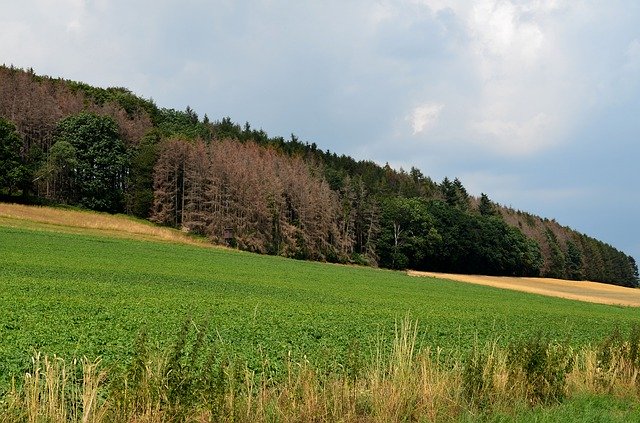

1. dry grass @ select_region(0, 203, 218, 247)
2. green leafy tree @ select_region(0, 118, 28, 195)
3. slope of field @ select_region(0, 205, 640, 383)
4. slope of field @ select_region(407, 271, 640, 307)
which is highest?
green leafy tree @ select_region(0, 118, 28, 195)

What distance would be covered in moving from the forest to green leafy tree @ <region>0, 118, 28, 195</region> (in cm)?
14

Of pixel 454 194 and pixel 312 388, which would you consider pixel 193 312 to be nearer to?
pixel 312 388

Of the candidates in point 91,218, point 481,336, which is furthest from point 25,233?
point 481,336

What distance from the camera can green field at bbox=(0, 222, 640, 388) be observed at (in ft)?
39.6

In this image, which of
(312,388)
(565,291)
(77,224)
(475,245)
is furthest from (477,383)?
(475,245)

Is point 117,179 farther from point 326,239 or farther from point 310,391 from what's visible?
point 310,391

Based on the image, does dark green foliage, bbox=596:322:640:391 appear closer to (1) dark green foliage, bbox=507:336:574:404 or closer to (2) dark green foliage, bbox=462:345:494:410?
(1) dark green foliage, bbox=507:336:574:404

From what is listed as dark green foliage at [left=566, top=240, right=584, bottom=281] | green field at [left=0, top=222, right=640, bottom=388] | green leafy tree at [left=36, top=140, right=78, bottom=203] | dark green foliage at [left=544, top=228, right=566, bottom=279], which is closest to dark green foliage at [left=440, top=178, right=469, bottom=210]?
dark green foliage at [left=544, top=228, right=566, bottom=279]

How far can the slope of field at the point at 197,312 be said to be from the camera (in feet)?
39.2

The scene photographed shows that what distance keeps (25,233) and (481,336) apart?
40.7 meters

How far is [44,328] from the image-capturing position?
42.0 feet

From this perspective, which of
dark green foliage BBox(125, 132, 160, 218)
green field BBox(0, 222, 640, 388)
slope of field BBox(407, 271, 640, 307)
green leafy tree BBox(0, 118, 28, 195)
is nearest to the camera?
green field BBox(0, 222, 640, 388)

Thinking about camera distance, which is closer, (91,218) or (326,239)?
(91,218)

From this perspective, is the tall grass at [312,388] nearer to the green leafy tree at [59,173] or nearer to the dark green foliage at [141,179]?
the green leafy tree at [59,173]
